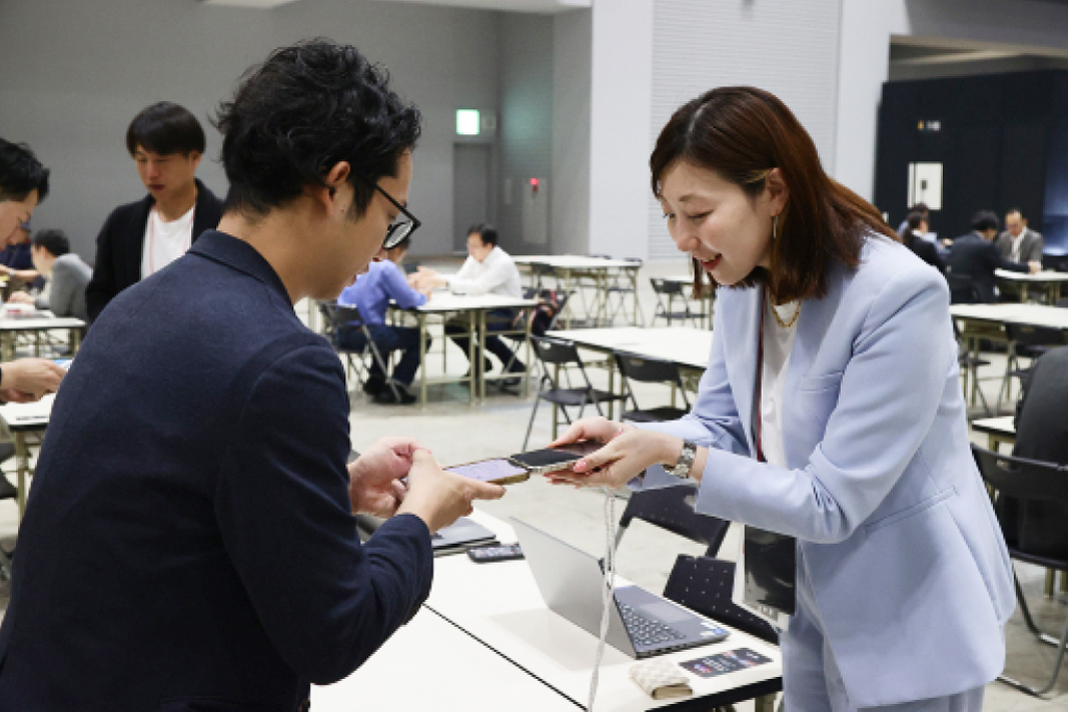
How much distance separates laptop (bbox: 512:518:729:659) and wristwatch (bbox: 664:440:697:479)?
0.40 meters

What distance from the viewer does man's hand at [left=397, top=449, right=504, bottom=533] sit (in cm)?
122

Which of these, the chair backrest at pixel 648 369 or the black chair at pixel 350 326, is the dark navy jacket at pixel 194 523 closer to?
the chair backrest at pixel 648 369

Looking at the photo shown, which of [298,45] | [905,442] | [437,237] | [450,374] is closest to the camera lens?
[298,45]

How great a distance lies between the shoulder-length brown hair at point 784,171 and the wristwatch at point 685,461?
0.25 meters

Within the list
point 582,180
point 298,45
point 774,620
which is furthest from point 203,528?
point 582,180

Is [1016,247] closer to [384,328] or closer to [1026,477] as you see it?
[384,328]

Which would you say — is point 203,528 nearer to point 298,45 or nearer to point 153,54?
point 298,45

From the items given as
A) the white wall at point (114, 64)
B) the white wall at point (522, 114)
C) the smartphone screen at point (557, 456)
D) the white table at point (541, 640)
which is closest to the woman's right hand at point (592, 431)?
the smartphone screen at point (557, 456)

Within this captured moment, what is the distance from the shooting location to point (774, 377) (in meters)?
1.62

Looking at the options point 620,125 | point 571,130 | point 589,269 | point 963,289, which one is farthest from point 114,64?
point 963,289

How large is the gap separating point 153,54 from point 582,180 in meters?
6.95

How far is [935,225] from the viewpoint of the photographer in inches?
722

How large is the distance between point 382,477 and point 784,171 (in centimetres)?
69

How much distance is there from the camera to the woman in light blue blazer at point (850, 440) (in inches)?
55.4
